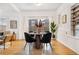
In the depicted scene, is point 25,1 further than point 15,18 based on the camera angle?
No

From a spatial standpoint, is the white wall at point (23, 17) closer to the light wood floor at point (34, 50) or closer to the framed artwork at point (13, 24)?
the framed artwork at point (13, 24)

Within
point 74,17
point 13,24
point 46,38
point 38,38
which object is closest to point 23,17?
point 13,24

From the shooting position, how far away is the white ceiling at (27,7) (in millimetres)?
2936

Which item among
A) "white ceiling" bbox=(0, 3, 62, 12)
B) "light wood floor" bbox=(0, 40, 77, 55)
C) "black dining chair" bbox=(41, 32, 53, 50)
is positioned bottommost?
"light wood floor" bbox=(0, 40, 77, 55)

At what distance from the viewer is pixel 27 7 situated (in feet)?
10.1

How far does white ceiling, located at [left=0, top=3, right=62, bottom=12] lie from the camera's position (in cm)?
294

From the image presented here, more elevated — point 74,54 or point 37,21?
point 37,21

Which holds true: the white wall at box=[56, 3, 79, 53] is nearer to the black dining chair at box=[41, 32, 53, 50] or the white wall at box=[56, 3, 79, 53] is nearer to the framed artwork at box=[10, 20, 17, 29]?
the black dining chair at box=[41, 32, 53, 50]

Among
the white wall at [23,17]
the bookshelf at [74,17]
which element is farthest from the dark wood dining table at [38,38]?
the bookshelf at [74,17]

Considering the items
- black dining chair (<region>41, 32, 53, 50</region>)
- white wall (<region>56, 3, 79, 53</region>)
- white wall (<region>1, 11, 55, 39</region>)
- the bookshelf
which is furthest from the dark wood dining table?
the bookshelf

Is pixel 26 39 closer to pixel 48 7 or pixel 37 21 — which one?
pixel 37 21

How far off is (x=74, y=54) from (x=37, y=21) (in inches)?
40.5

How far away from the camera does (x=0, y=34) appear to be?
3.07 meters
